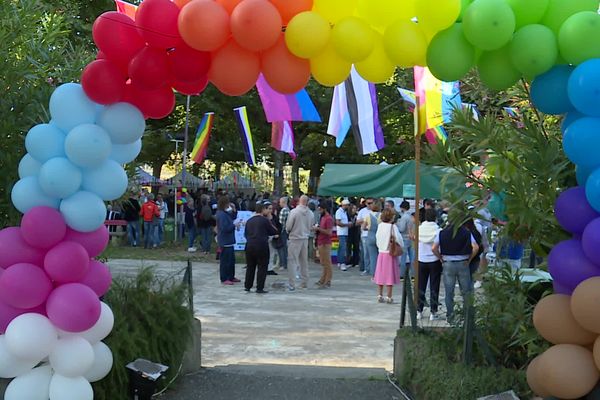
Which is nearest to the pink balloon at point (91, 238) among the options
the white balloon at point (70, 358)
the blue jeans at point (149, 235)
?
the white balloon at point (70, 358)

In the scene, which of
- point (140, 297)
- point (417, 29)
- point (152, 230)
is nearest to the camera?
point (417, 29)

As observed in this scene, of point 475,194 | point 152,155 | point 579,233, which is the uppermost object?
point 152,155

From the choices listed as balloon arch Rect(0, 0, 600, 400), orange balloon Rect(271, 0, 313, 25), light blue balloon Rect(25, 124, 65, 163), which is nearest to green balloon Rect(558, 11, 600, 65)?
balloon arch Rect(0, 0, 600, 400)

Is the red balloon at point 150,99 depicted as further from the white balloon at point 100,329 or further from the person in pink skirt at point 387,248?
the person in pink skirt at point 387,248

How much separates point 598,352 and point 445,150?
1.64m

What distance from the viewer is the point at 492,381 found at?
477cm

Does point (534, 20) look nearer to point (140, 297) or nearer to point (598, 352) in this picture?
point (598, 352)

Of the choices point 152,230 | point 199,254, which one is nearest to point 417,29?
point 199,254

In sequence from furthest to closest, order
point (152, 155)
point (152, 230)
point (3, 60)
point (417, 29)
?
point (152, 155) < point (152, 230) < point (3, 60) < point (417, 29)

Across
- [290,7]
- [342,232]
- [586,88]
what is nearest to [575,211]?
[586,88]

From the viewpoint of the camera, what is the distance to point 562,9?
3859mm

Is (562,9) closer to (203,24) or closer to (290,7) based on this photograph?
(290,7)

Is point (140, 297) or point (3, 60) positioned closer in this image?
point (3, 60)

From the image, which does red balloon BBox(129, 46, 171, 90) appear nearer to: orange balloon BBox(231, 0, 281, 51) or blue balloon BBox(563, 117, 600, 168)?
orange balloon BBox(231, 0, 281, 51)
